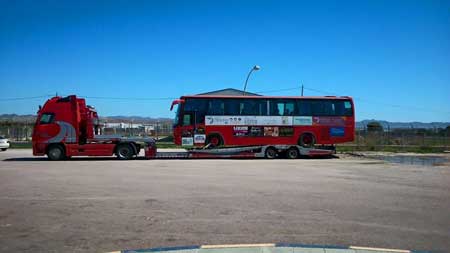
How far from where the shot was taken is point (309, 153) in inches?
957

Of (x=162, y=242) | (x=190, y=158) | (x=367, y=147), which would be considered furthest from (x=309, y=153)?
(x=162, y=242)

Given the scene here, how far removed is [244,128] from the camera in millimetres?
24312

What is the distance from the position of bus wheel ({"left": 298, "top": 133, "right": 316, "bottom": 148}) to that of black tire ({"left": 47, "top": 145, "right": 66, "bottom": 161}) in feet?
44.7

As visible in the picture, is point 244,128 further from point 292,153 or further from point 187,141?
point 187,141

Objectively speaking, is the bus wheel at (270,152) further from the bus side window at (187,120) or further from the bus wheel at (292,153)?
the bus side window at (187,120)

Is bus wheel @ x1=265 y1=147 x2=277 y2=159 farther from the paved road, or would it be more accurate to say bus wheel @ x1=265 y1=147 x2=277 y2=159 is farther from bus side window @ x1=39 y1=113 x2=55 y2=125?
bus side window @ x1=39 y1=113 x2=55 y2=125

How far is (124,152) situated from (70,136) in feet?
9.73

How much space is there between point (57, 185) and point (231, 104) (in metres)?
13.9

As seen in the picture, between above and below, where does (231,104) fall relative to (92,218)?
above

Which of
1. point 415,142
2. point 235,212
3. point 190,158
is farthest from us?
point 415,142

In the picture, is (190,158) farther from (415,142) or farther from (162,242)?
(415,142)

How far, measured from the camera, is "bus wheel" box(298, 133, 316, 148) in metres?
24.6

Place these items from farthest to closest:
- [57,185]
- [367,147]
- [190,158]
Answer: [367,147] → [190,158] → [57,185]

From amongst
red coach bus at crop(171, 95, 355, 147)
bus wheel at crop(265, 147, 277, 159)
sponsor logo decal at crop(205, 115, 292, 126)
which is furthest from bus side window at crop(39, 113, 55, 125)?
bus wheel at crop(265, 147, 277, 159)
